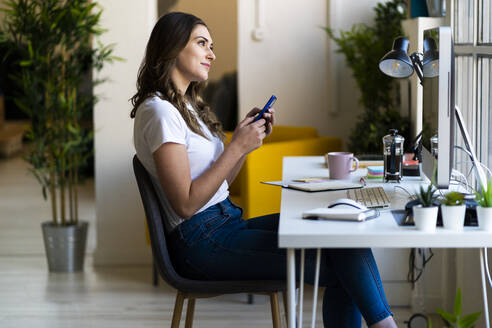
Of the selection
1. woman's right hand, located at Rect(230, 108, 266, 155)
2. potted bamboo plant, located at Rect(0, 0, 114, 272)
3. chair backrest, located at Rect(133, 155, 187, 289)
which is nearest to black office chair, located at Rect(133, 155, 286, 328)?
chair backrest, located at Rect(133, 155, 187, 289)

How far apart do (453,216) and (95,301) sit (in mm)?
2442

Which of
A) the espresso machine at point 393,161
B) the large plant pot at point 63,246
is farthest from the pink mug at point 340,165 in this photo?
the large plant pot at point 63,246

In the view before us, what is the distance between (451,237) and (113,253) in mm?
3156

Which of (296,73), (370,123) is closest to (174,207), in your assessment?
(370,123)

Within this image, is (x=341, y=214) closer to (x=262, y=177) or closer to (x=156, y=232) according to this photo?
(x=156, y=232)

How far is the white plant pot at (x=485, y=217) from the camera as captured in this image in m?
1.54

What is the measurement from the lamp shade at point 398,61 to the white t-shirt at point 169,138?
0.59 m

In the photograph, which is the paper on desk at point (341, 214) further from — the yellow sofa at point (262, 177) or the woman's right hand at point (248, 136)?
the yellow sofa at point (262, 177)

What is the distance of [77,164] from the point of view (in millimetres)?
4133

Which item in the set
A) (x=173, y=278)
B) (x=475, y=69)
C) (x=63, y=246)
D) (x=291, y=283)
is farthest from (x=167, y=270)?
(x=63, y=246)

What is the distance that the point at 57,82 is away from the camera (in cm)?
405

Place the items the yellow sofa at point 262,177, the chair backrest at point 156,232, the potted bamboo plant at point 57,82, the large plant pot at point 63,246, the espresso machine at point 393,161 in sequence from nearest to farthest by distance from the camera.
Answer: the chair backrest at point 156,232, the espresso machine at point 393,161, the yellow sofa at point 262,177, the potted bamboo plant at point 57,82, the large plant pot at point 63,246

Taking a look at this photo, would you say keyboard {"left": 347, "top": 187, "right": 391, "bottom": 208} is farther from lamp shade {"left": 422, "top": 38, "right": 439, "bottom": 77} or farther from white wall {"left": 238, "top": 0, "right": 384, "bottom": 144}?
white wall {"left": 238, "top": 0, "right": 384, "bottom": 144}

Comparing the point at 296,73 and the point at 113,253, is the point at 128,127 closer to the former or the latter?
the point at 113,253
